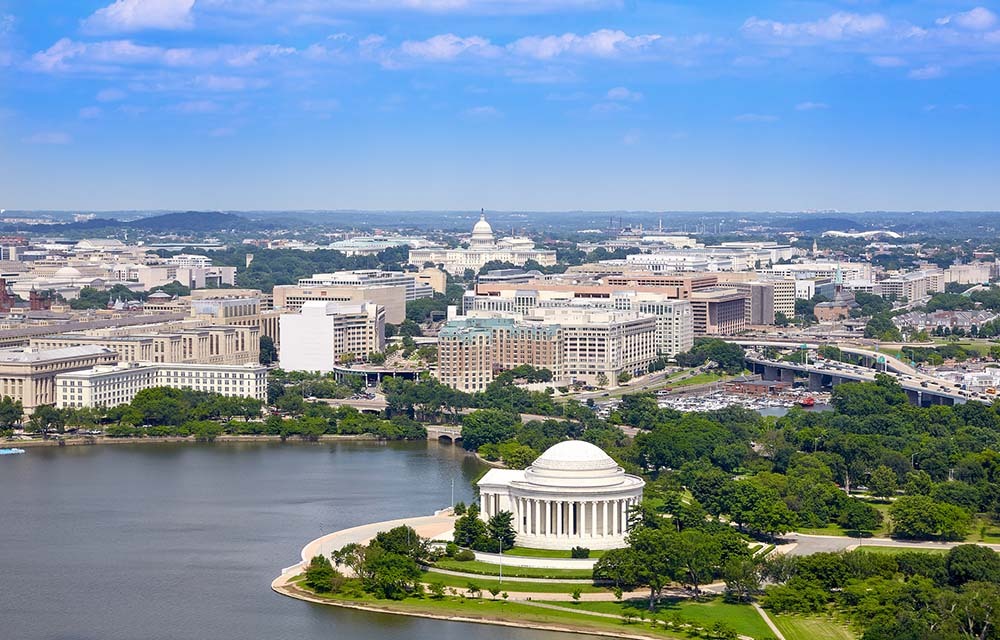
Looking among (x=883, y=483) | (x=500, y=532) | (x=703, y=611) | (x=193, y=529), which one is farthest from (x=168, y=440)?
(x=703, y=611)

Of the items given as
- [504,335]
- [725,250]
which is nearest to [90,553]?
[504,335]

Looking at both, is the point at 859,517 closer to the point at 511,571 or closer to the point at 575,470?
the point at 575,470

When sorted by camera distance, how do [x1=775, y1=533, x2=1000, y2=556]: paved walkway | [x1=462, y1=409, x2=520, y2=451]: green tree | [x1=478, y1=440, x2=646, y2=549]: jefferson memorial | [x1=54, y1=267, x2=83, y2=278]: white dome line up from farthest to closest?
[x1=54, y1=267, x2=83, y2=278]: white dome
[x1=462, y1=409, x2=520, y2=451]: green tree
[x1=775, y1=533, x2=1000, y2=556]: paved walkway
[x1=478, y1=440, x2=646, y2=549]: jefferson memorial

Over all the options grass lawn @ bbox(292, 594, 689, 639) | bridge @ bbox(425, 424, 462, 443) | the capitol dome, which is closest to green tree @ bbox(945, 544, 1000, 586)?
grass lawn @ bbox(292, 594, 689, 639)

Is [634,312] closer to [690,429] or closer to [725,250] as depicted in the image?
[690,429]

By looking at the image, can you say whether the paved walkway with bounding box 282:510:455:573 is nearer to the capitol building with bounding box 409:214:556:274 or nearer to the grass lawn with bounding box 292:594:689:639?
the grass lawn with bounding box 292:594:689:639
